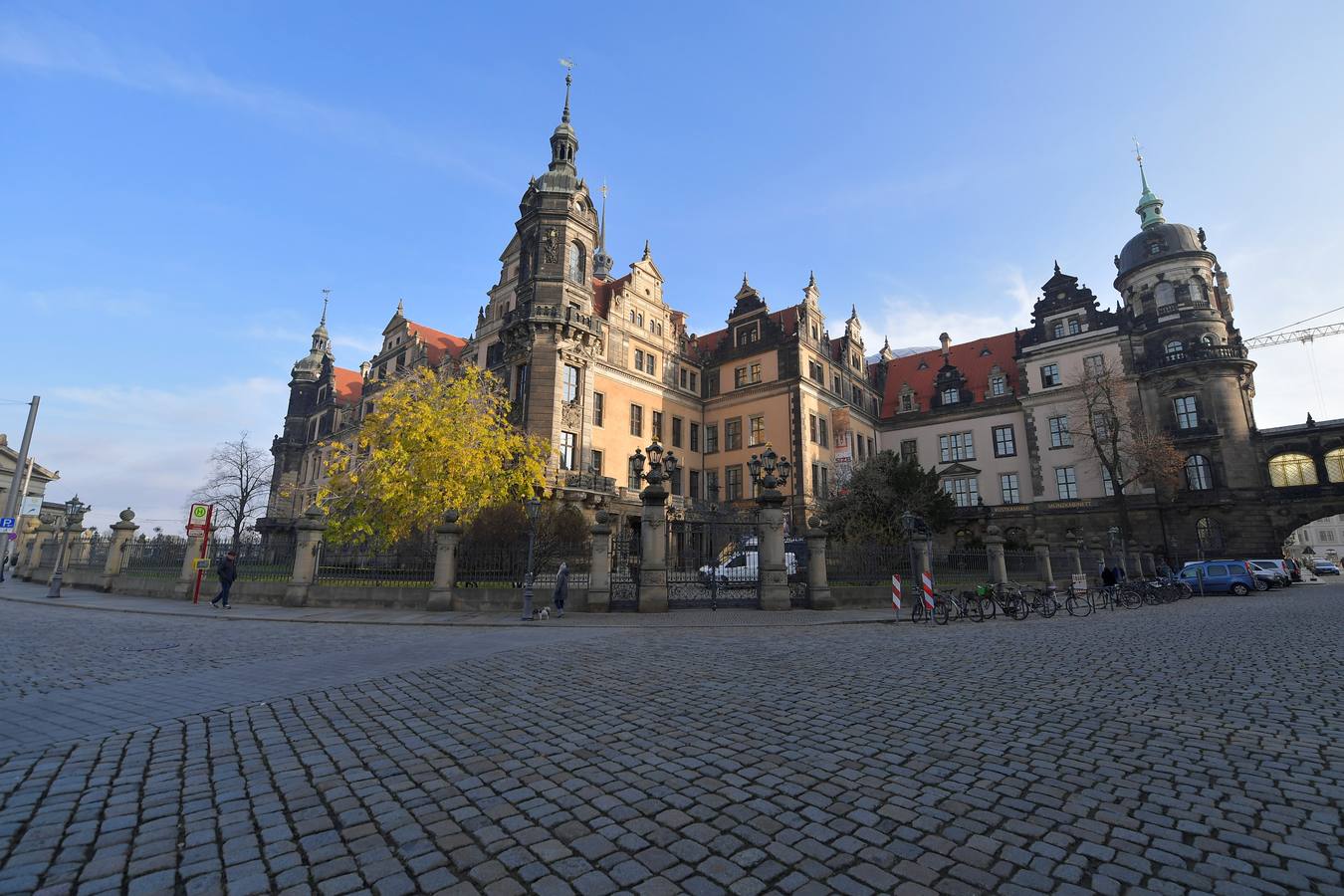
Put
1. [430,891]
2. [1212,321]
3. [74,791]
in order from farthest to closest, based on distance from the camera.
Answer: [1212,321] < [74,791] < [430,891]

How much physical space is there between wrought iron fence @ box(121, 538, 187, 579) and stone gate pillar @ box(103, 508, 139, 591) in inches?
7.3

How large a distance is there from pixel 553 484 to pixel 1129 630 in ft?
83.1

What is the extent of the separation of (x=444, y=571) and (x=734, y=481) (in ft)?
93.7

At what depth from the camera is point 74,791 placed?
394cm

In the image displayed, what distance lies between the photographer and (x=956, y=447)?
47.0m

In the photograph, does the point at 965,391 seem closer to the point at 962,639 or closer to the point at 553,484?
the point at 553,484

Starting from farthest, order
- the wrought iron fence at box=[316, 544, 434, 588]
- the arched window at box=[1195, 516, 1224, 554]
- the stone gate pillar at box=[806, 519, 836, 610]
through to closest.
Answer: the arched window at box=[1195, 516, 1224, 554] < the wrought iron fence at box=[316, 544, 434, 588] < the stone gate pillar at box=[806, 519, 836, 610]

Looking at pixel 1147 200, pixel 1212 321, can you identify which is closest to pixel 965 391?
pixel 1212 321

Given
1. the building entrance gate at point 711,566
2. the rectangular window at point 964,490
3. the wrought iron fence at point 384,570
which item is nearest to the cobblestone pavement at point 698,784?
the building entrance gate at point 711,566

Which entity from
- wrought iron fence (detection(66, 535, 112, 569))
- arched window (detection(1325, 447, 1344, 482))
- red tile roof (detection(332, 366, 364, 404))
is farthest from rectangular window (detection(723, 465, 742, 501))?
red tile roof (detection(332, 366, 364, 404))

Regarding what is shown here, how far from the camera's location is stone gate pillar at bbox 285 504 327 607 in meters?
18.5

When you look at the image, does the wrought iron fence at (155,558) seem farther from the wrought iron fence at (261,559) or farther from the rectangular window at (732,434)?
the rectangular window at (732,434)

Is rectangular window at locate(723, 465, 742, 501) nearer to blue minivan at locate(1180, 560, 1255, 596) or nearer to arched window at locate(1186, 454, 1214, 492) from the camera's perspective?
blue minivan at locate(1180, 560, 1255, 596)

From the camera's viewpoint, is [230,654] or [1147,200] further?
[1147,200]
